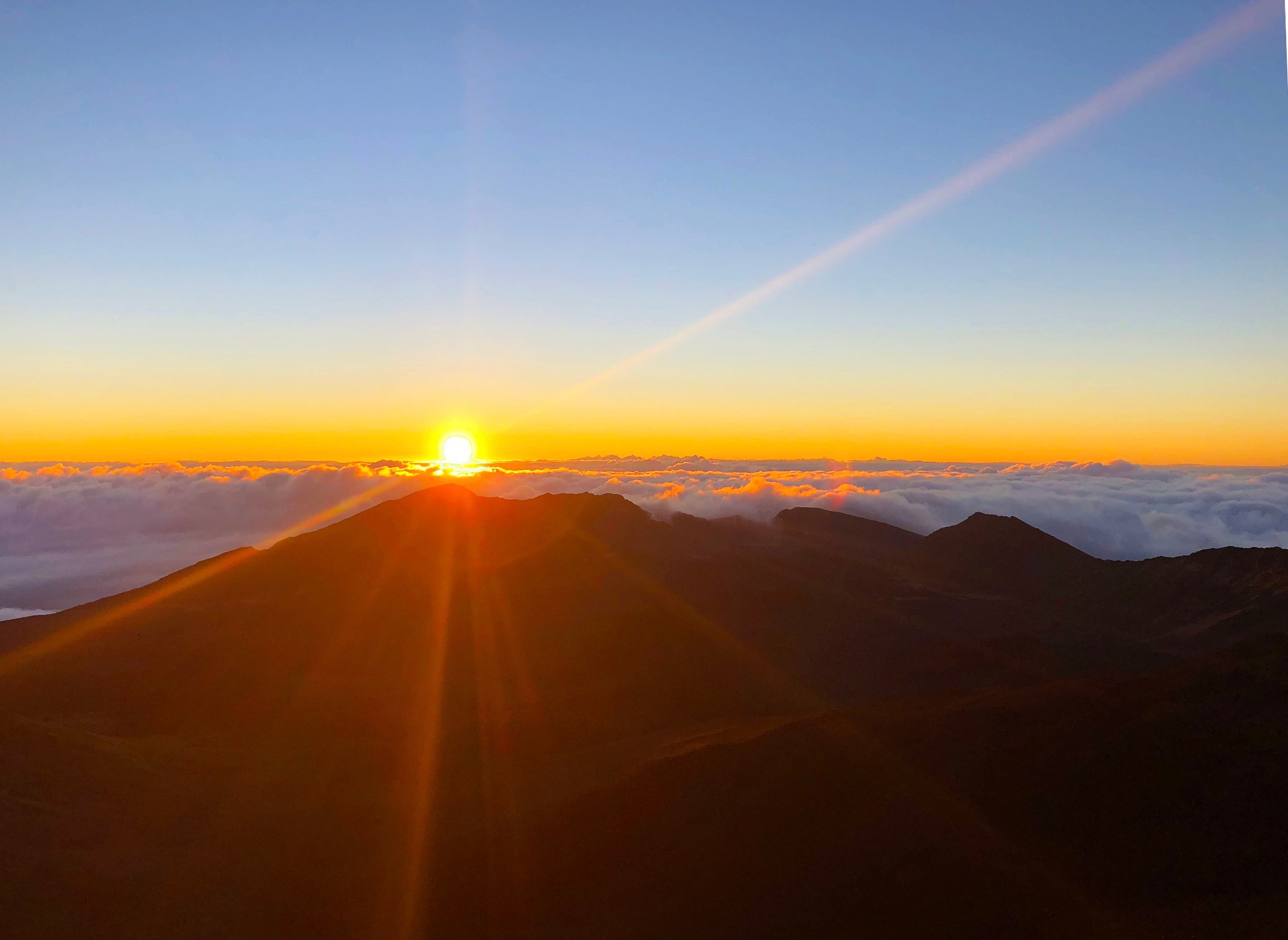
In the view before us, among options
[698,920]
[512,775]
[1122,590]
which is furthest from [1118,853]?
[1122,590]

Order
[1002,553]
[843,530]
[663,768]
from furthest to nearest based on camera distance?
[843,530] < [1002,553] < [663,768]

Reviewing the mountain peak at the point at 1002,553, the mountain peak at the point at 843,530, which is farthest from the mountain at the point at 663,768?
the mountain peak at the point at 843,530

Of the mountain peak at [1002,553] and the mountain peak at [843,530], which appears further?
the mountain peak at [843,530]

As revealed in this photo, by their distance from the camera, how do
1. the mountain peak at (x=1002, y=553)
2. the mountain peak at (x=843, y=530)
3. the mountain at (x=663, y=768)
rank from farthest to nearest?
the mountain peak at (x=843, y=530)
the mountain peak at (x=1002, y=553)
the mountain at (x=663, y=768)

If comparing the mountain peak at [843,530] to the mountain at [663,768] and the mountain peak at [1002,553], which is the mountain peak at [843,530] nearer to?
the mountain peak at [1002,553]

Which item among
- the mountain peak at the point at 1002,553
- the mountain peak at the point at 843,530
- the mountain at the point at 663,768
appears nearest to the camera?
the mountain at the point at 663,768

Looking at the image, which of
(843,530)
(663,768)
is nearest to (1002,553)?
(843,530)

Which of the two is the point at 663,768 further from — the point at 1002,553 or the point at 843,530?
the point at 843,530

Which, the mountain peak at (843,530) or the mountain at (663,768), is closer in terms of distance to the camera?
the mountain at (663,768)
